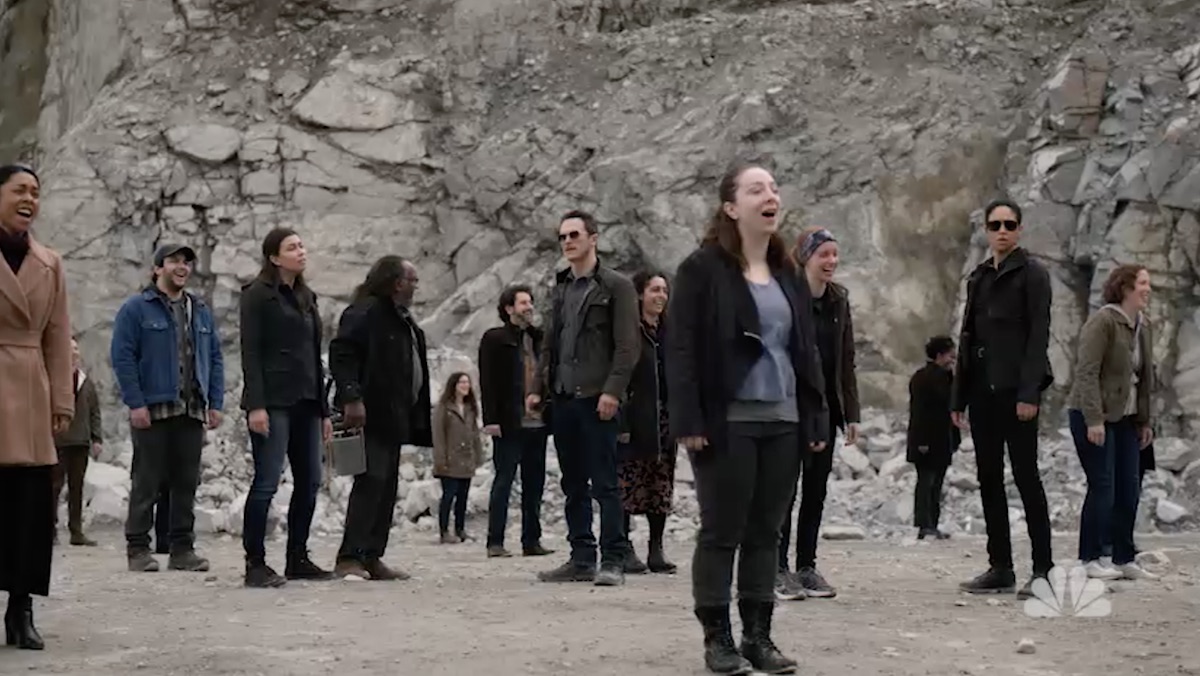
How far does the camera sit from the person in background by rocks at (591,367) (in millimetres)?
10367

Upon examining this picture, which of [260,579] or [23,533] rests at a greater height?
[23,533]

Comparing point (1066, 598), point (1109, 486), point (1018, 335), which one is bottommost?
point (1066, 598)

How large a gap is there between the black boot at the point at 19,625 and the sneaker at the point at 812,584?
4256mm

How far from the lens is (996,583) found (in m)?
9.94

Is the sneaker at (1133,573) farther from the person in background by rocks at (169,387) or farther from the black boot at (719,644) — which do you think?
the person in background by rocks at (169,387)

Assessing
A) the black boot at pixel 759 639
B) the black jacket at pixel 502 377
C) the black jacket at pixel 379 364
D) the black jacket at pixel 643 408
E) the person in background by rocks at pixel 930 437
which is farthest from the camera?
the person in background by rocks at pixel 930 437

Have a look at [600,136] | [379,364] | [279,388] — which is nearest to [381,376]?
[379,364]

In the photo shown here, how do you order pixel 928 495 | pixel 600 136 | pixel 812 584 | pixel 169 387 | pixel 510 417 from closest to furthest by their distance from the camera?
pixel 812 584 < pixel 169 387 < pixel 510 417 < pixel 928 495 < pixel 600 136

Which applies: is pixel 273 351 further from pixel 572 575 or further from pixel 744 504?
pixel 744 504

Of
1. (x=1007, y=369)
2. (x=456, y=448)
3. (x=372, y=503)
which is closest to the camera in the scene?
(x=1007, y=369)

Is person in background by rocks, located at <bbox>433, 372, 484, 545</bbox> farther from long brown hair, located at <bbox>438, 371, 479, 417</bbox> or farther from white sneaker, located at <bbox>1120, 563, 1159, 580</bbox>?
white sneaker, located at <bbox>1120, 563, 1159, 580</bbox>

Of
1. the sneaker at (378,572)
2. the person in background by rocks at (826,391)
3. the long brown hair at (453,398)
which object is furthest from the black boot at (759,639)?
the long brown hair at (453,398)

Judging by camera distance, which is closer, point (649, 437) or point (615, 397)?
point (615, 397)

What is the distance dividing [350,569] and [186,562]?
5.08 feet
